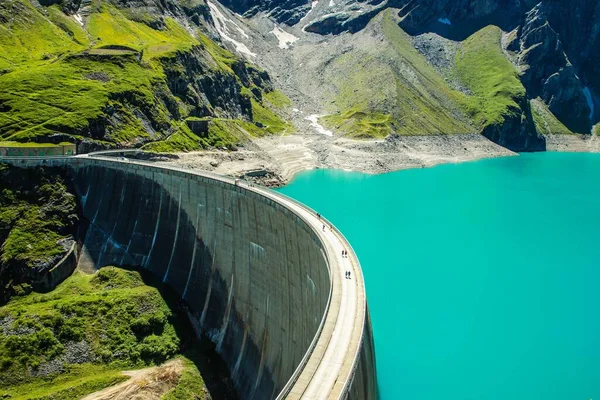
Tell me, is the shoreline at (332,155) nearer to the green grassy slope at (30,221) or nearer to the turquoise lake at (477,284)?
the turquoise lake at (477,284)

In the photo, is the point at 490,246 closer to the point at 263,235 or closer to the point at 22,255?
the point at 263,235

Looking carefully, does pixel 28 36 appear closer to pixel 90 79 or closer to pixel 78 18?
pixel 78 18

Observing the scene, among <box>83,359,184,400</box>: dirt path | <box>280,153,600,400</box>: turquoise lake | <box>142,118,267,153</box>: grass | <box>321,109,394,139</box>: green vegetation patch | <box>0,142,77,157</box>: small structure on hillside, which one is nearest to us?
<box>83,359,184,400</box>: dirt path

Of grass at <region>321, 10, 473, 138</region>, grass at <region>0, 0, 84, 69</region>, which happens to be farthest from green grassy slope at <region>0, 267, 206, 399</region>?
grass at <region>321, 10, 473, 138</region>

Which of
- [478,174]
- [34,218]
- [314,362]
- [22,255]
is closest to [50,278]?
[22,255]

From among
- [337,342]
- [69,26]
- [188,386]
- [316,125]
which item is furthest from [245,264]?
[316,125]

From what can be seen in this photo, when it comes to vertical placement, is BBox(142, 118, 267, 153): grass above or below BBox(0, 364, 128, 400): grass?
above

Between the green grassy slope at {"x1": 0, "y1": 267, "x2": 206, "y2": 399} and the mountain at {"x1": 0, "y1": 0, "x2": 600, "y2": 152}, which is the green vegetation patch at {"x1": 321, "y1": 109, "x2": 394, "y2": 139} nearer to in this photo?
the mountain at {"x1": 0, "y1": 0, "x2": 600, "y2": 152}
